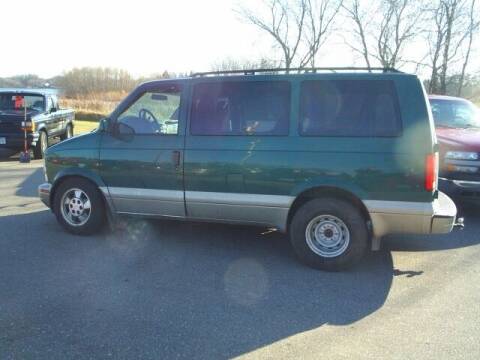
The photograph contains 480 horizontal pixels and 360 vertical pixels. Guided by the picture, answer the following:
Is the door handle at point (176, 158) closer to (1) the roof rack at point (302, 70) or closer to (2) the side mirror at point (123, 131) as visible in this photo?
(2) the side mirror at point (123, 131)

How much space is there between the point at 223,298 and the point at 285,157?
153 centimetres

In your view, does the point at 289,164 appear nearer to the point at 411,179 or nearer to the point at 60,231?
the point at 411,179

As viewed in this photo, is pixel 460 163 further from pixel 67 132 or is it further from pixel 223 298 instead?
pixel 67 132

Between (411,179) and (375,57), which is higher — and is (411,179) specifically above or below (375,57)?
below

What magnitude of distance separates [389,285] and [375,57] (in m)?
30.8

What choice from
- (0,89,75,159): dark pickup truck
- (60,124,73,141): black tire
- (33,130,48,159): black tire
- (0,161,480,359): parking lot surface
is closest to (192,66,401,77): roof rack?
(0,161,480,359): parking lot surface

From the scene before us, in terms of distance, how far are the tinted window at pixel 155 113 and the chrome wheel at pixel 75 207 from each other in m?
1.09

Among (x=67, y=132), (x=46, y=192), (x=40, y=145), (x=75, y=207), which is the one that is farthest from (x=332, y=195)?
(x=67, y=132)

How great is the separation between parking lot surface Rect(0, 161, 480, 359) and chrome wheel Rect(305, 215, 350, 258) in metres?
0.24

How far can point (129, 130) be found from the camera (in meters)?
5.29

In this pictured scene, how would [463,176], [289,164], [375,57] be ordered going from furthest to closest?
[375,57] → [463,176] → [289,164]

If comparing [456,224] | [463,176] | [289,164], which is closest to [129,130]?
[289,164]

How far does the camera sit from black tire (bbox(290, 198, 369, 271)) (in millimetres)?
4555

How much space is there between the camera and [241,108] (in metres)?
4.86
